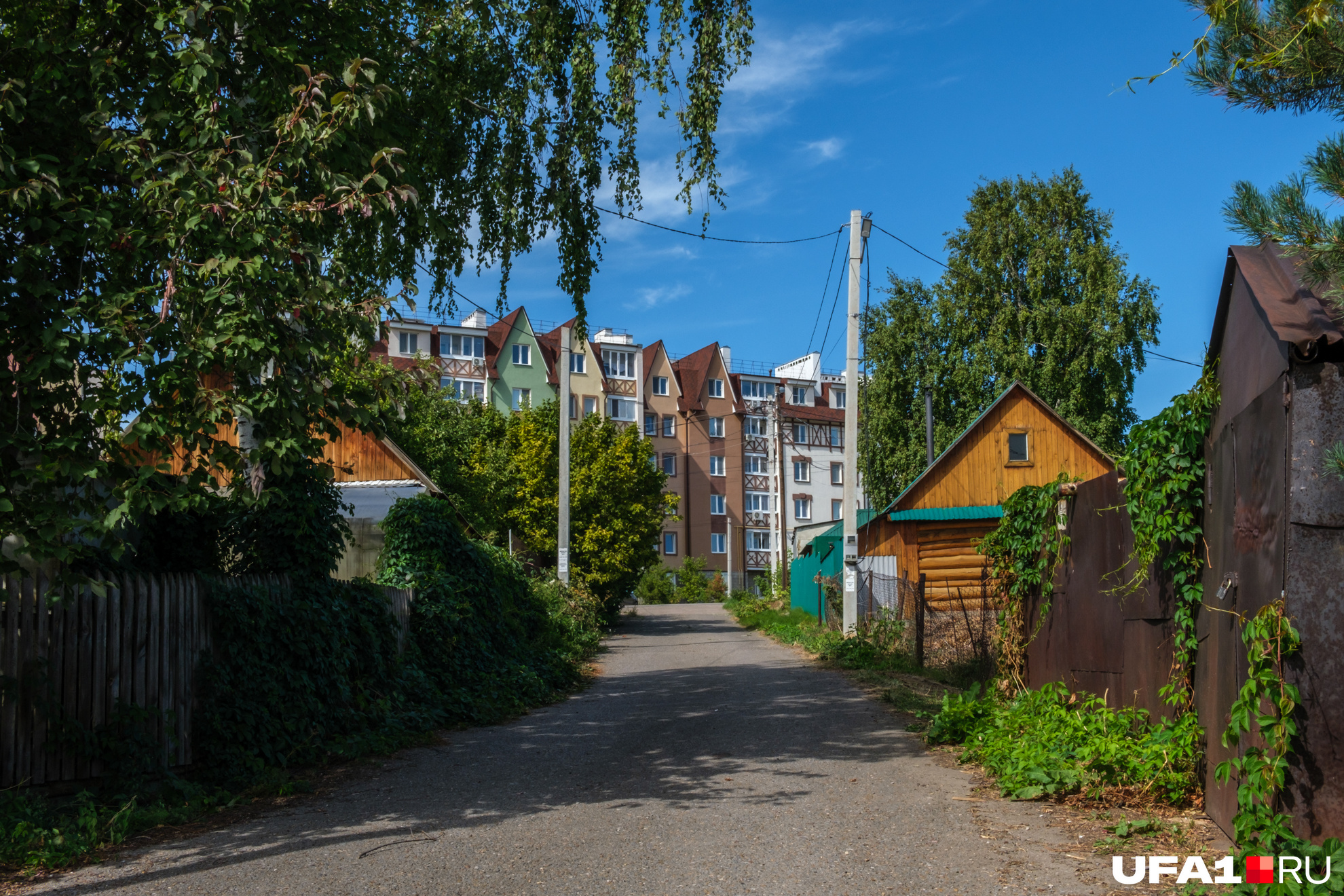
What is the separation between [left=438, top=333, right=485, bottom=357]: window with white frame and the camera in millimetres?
58375

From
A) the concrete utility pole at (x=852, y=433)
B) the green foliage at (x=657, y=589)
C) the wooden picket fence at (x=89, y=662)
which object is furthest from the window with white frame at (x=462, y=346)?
the wooden picket fence at (x=89, y=662)

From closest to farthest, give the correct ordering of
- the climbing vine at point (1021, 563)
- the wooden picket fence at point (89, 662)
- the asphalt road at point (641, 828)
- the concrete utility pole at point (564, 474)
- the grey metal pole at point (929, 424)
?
1. the asphalt road at point (641, 828)
2. the wooden picket fence at point (89, 662)
3. the climbing vine at point (1021, 563)
4. the concrete utility pole at point (564, 474)
5. the grey metal pole at point (929, 424)

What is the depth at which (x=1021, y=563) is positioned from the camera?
10.3m

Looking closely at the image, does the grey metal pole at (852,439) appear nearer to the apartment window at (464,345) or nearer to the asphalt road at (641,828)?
the asphalt road at (641,828)

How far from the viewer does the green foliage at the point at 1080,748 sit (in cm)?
654

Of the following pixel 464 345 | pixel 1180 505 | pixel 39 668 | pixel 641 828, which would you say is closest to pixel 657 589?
pixel 464 345

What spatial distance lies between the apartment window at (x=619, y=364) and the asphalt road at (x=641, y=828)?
55.9m

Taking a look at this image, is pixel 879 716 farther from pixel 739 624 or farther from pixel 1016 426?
pixel 739 624

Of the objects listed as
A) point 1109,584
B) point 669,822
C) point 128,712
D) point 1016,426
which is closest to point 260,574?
point 128,712

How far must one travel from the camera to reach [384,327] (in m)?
7.68

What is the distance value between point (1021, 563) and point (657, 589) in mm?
54728

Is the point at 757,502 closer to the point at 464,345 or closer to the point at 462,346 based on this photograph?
the point at 464,345

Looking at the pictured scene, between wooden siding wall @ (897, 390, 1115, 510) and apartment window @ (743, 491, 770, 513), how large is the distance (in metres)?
42.7

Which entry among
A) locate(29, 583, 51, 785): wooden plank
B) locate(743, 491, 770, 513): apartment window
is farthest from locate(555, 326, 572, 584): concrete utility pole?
locate(743, 491, 770, 513): apartment window
